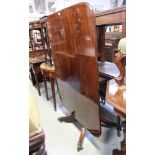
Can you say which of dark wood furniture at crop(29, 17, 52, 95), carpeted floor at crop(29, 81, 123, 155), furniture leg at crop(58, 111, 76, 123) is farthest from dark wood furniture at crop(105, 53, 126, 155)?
dark wood furniture at crop(29, 17, 52, 95)

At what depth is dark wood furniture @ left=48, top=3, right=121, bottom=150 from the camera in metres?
1.15

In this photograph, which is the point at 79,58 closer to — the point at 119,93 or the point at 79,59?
the point at 79,59

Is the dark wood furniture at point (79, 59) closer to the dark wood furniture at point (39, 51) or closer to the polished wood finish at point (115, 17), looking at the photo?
the polished wood finish at point (115, 17)

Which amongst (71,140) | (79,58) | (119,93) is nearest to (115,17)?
(79,58)

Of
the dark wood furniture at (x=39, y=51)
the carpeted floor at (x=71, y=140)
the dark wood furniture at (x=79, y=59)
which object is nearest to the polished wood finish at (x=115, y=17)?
the dark wood furniture at (x=79, y=59)

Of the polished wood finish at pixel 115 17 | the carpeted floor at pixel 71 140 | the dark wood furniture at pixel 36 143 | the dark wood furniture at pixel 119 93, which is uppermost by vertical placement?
the polished wood finish at pixel 115 17

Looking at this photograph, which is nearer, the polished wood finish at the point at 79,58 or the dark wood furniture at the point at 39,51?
the polished wood finish at the point at 79,58

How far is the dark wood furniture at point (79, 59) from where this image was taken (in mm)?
1151
